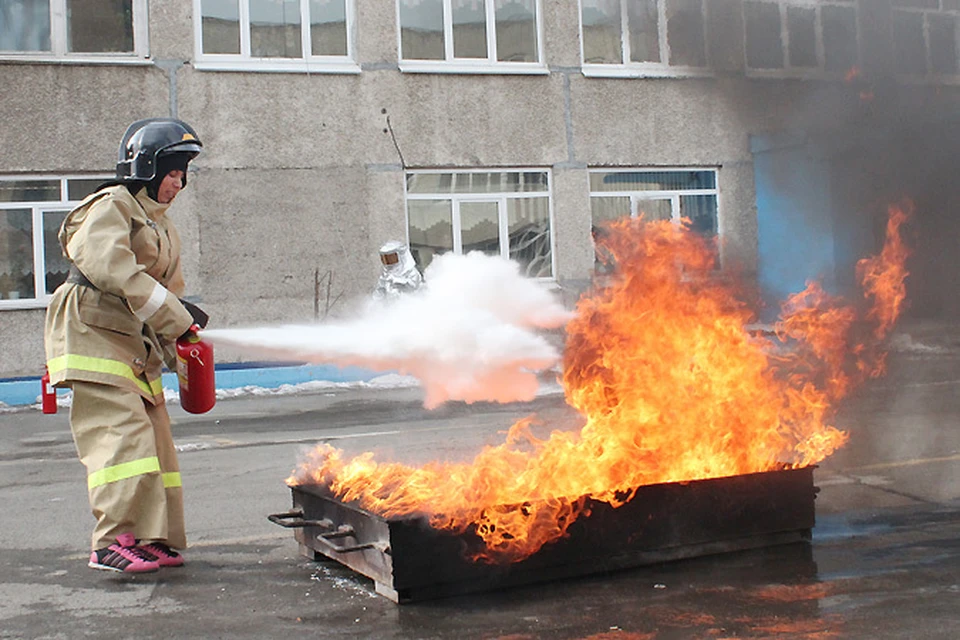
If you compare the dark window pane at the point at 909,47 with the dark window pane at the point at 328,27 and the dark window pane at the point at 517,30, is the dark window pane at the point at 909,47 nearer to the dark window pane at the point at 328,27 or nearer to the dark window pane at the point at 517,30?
the dark window pane at the point at 517,30

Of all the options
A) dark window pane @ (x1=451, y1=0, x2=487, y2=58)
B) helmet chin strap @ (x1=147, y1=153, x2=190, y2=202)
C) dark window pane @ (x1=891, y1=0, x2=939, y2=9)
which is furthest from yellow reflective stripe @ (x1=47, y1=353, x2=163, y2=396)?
dark window pane @ (x1=451, y1=0, x2=487, y2=58)

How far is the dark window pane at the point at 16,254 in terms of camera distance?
14484mm

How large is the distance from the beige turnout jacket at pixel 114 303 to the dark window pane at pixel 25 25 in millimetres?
11361

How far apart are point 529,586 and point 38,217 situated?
1247 centimetres

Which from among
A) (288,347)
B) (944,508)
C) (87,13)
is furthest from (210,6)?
(944,508)

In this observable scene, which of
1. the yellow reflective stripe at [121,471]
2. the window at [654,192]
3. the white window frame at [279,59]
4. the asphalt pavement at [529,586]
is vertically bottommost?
the asphalt pavement at [529,586]

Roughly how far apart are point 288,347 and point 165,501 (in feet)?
2.87

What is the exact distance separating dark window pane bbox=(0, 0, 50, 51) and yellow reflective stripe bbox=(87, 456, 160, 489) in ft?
39.3

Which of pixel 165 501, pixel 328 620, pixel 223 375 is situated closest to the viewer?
pixel 328 620

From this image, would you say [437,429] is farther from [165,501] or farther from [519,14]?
[519,14]

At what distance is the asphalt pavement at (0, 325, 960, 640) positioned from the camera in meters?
3.67

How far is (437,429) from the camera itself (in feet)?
30.6

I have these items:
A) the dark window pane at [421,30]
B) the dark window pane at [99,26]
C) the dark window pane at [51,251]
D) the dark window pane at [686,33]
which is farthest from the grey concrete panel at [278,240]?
the dark window pane at [686,33]

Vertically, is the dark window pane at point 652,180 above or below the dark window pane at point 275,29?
below
